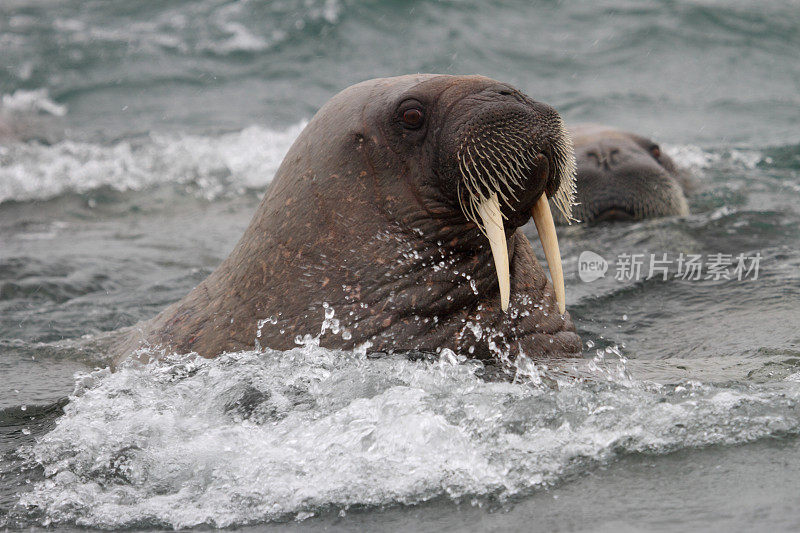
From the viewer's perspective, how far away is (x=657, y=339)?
19.2 ft

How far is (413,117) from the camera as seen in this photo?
4.39 metres

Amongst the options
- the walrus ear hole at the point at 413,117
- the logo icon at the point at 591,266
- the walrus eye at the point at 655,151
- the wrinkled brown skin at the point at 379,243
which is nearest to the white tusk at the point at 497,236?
the wrinkled brown skin at the point at 379,243

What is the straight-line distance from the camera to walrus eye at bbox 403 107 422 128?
173 inches

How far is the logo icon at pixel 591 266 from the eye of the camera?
7.20 metres

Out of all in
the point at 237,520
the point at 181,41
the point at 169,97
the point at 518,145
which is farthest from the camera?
the point at 181,41

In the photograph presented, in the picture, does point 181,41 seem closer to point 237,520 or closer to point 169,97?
point 169,97

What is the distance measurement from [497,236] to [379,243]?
1.98 feet

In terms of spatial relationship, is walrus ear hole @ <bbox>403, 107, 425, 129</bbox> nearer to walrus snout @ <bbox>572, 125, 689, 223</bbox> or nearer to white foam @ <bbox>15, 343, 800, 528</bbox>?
white foam @ <bbox>15, 343, 800, 528</bbox>

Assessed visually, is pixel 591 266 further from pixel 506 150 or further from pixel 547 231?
pixel 506 150

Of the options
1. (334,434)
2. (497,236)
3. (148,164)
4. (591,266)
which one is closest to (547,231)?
(497,236)

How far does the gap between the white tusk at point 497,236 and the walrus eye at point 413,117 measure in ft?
1.60

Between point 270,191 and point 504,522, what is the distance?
2.28 m

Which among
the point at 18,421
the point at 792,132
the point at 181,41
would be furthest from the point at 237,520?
the point at 181,41

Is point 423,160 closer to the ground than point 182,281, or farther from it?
farther from it
